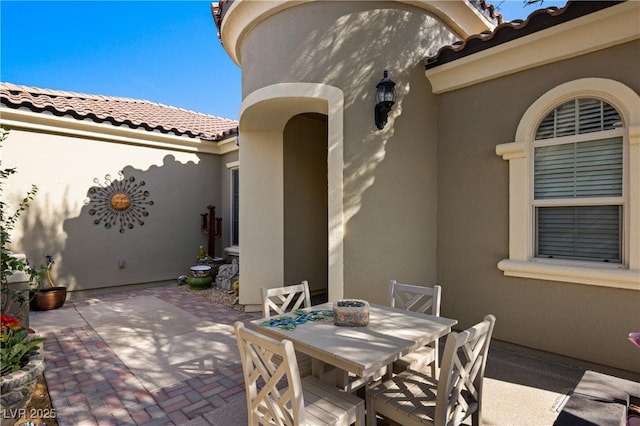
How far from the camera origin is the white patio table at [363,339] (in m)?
2.43

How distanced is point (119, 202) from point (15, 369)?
6.40m

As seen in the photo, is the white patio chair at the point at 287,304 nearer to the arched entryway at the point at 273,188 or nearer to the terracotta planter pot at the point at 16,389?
the arched entryway at the point at 273,188

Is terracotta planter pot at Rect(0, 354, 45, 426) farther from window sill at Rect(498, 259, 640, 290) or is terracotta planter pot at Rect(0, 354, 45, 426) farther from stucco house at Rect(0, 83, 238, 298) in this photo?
stucco house at Rect(0, 83, 238, 298)

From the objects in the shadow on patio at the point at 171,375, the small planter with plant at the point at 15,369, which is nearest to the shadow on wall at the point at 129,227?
the shadow on patio at the point at 171,375

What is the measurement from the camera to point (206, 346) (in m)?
5.04

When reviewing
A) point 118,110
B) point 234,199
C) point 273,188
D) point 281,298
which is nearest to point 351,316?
point 281,298

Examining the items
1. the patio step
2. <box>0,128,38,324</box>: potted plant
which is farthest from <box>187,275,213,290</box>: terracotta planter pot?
the patio step

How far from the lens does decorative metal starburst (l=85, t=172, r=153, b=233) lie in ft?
27.3

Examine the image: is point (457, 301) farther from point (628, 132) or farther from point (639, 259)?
point (628, 132)

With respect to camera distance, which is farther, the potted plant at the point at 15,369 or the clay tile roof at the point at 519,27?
the clay tile roof at the point at 519,27

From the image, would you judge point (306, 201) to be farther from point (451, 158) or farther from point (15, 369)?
point (15, 369)

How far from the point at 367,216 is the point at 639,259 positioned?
3.24 meters

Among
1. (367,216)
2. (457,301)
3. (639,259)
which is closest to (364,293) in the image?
(367,216)

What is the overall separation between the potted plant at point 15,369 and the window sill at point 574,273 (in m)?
5.59
